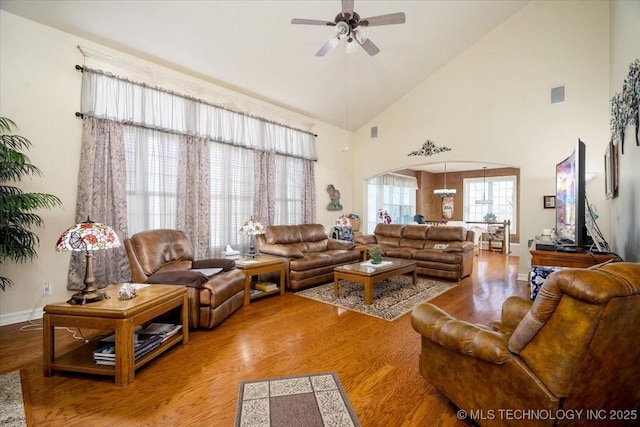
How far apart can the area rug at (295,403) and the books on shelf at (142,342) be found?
85 centimetres

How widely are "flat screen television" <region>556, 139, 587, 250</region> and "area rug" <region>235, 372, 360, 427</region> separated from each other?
8.97 feet

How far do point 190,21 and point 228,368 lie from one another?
3.98m

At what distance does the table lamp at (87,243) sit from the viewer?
83.7 inches

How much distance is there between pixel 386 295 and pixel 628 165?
294cm

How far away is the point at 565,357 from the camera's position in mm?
1164

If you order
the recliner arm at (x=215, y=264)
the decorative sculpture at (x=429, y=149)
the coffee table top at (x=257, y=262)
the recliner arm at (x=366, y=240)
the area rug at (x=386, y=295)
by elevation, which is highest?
the decorative sculpture at (x=429, y=149)

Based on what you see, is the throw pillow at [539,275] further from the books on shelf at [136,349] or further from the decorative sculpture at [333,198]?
the decorative sculpture at [333,198]

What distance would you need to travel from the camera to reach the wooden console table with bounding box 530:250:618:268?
9.22 feet

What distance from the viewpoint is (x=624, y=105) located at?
9.50 ft

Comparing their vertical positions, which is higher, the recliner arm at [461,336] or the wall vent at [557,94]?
the wall vent at [557,94]

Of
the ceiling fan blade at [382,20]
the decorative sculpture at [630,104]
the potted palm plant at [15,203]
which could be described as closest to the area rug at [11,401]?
the potted palm plant at [15,203]

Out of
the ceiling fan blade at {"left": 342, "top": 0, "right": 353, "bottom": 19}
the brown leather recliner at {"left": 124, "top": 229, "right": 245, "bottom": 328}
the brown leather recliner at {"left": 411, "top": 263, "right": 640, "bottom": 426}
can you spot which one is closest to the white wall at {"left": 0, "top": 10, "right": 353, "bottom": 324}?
the brown leather recliner at {"left": 124, "top": 229, "right": 245, "bottom": 328}

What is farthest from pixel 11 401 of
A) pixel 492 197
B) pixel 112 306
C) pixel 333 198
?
pixel 492 197

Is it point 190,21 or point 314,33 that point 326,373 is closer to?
point 190,21
